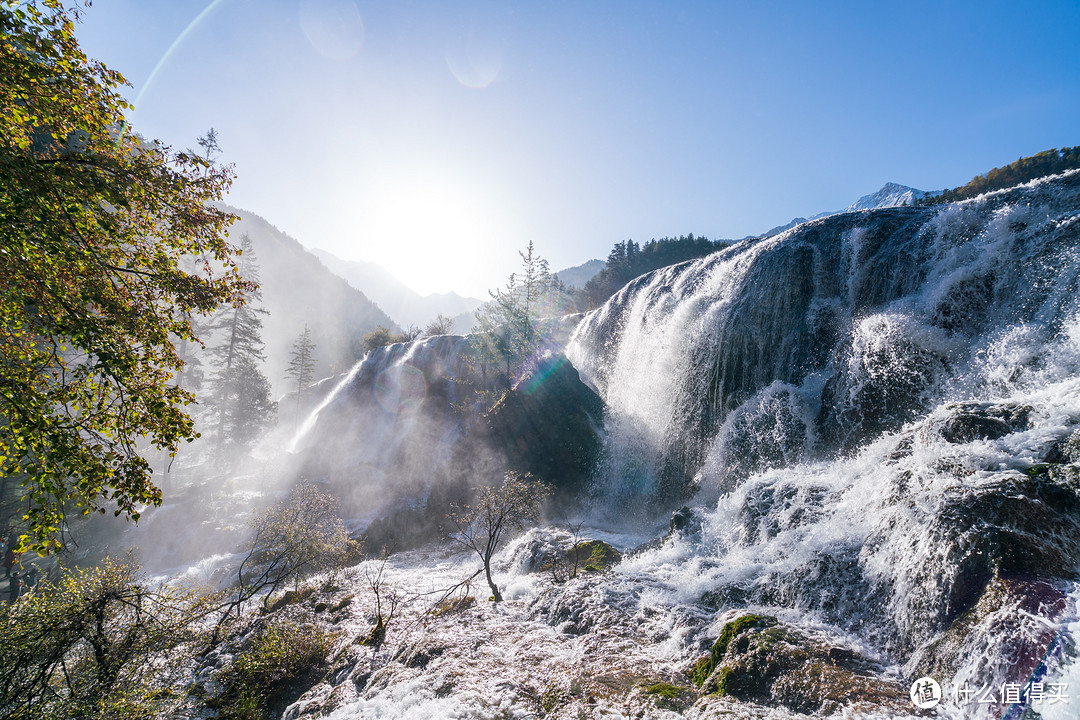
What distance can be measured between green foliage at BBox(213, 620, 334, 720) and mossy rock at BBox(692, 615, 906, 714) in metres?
9.65

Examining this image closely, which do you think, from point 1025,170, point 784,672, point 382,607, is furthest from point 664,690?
point 1025,170

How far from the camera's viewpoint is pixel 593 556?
55.7 ft

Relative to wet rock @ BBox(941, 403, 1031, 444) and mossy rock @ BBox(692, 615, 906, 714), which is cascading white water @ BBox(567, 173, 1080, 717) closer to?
wet rock @ BBox(941, 403, 1031, 444)

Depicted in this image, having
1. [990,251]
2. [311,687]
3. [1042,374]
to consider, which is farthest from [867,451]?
[311,687]

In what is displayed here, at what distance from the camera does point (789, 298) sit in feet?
64.0

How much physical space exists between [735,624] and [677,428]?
15707 millimetres

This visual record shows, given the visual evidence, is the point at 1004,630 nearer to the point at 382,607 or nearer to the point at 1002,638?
the point at 1002,638

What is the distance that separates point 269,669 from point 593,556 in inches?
434

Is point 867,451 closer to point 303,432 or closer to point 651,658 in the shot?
point 651,658

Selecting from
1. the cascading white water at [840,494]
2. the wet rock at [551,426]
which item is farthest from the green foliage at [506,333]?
the cascading white water at [840,494]

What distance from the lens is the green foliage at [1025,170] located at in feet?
104

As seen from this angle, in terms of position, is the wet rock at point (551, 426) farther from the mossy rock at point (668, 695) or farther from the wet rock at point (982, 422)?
the mossy rock at point (668, 695)

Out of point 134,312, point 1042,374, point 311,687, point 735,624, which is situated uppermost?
point 134,312

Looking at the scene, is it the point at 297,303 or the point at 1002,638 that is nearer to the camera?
the point at 1002,638
